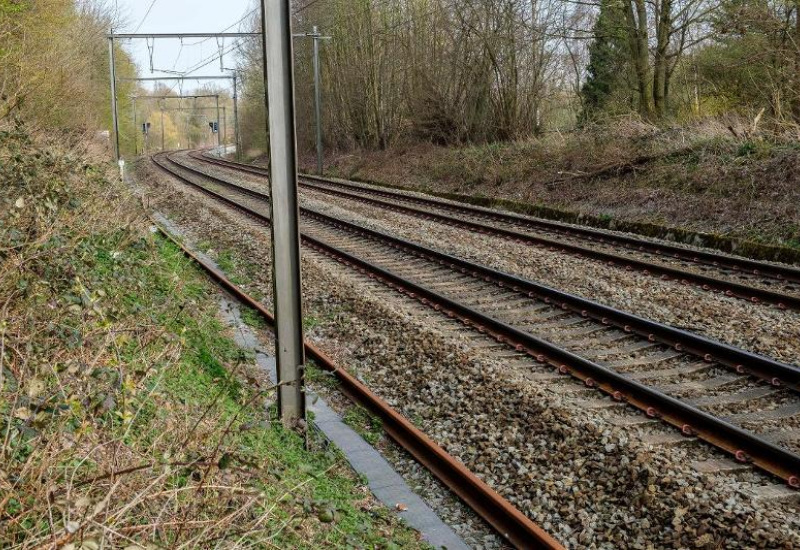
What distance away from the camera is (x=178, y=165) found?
137ft

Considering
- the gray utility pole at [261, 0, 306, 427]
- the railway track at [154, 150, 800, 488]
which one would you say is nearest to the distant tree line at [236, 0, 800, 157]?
the railway track at [154, 150, 800, 488]

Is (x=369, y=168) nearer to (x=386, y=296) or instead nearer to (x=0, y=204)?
(x=386, y=296)

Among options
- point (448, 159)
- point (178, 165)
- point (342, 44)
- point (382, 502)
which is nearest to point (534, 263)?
point (382, 502)

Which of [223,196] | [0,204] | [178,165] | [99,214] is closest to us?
[0,204]

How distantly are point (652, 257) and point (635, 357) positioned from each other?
17.5 feet

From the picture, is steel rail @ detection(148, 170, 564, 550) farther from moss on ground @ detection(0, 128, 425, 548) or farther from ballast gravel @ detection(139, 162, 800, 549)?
moss on ground @ detection(0, 128, 425, 548)

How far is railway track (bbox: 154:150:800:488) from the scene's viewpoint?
5.83m

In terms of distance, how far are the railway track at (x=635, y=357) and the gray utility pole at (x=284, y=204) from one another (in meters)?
2.57

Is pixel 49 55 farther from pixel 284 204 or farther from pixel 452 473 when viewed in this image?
pixel 452 473

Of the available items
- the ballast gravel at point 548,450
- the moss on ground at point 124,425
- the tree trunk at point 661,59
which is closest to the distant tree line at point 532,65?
the tree trunk at point 661,59

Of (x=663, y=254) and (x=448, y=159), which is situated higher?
(x=448, y=159)

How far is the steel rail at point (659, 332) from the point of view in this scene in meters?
6.83

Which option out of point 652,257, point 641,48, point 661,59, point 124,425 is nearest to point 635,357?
point 124,425

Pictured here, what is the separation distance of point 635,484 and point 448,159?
23155mm
